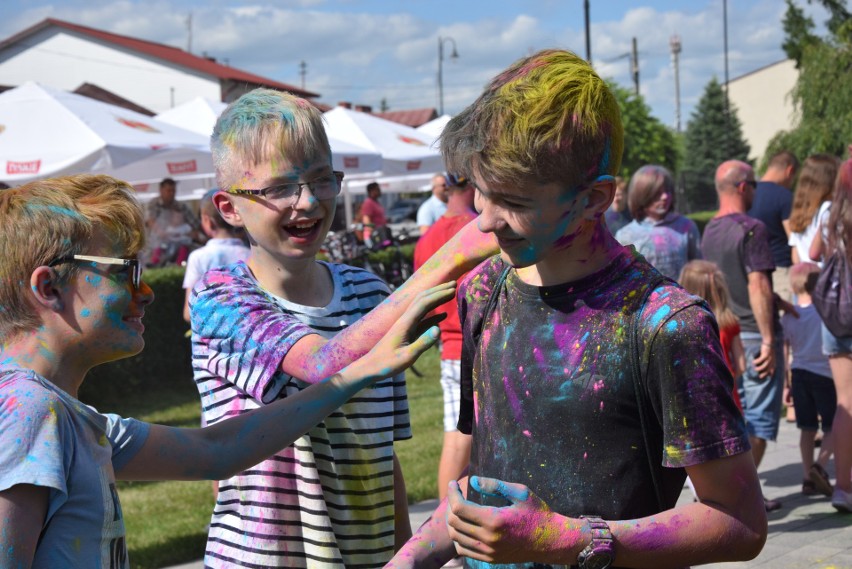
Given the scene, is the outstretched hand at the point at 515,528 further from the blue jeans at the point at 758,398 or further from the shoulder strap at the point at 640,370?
the blue jeans at the point at 758,398

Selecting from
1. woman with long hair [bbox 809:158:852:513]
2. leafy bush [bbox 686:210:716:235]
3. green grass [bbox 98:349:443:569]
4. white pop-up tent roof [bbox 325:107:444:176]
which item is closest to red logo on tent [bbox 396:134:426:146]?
white pop-up tent roof [bbox 325:107:444:176]

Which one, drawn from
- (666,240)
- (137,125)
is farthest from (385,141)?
(666,240)

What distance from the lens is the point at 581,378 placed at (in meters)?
1.80

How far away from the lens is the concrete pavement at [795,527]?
5.09 metres

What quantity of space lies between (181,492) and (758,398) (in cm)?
402

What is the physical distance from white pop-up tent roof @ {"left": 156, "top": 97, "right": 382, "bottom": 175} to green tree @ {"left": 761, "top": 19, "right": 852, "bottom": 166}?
637 inches

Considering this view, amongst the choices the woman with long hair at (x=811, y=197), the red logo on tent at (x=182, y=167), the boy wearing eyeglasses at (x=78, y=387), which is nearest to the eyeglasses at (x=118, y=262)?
the boy wearing eyeglasses at (x=78, y=387)

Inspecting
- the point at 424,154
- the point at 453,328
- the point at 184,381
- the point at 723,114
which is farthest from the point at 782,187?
the point at 723,114

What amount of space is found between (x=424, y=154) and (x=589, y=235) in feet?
55.2

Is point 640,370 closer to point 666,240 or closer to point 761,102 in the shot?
point 666,240

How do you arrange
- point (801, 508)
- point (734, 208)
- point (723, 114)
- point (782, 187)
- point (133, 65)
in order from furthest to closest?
point (723, 114), point (133, 65), point (782, 187), point (734, 208), point (801, 508)

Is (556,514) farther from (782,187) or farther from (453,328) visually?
(782,187)

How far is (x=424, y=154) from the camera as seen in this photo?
18.5 metres

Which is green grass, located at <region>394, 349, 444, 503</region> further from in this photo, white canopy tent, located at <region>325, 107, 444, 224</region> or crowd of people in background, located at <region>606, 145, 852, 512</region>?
white canopy tent, located at <region>325, 107, 444, 224</region>
